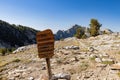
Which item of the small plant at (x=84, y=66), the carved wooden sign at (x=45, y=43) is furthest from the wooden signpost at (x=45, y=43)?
the small plant at (x=84, y=66)

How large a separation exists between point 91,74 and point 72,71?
6.91 feet

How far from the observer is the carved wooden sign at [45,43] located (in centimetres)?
1573

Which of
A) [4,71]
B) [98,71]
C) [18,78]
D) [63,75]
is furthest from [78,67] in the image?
[4,71]

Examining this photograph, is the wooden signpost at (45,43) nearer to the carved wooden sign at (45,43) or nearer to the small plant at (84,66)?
the carved wooden sign at (45,43)

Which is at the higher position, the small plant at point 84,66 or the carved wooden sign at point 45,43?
the carved wooden sign at point 45,43

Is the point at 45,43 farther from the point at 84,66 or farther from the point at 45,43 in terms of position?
the point at 84,66

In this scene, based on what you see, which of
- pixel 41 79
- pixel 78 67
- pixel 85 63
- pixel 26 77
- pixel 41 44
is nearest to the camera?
pixel 41 44

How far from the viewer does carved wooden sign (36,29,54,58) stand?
15.7m

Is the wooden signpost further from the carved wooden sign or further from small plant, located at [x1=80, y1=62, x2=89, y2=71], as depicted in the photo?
small plant, located at [x1=80, y1=62, x2=89, y2=71]

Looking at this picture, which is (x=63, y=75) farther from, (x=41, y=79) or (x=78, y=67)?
(x=78, y=67)

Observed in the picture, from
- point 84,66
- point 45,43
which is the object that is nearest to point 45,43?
point 45,43

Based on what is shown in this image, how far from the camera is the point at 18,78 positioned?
19.3m

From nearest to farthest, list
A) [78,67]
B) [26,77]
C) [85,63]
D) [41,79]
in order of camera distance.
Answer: [41,79] → [26,77] → [78,67] → [85,63]

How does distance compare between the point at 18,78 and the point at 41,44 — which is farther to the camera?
the point at 18,78
